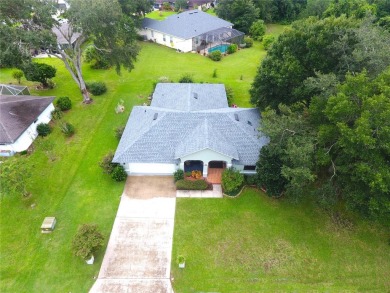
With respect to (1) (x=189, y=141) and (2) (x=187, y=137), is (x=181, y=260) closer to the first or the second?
(1) (x=189, y=141)

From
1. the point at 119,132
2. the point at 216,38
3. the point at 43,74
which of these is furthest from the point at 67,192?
the point at 216,38

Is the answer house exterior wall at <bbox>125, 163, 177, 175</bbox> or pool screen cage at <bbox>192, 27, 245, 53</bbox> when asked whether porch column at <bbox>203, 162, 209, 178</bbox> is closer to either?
house exterior wall at <bbox>125, 163, 177, 175</bbox>

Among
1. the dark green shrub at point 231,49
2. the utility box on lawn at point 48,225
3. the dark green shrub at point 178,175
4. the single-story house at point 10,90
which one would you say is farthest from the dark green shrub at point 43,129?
the dark green shrub at point 231,49

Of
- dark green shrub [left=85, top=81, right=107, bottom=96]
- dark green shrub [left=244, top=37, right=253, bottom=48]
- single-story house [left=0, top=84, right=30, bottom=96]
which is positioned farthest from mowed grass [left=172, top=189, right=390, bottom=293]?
dark green shrub [left=244, top=37, right=253, bottom=48]

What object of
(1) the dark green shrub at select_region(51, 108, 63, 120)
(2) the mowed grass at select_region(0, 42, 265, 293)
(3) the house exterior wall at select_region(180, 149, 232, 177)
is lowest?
(2) the mowed grass at select_region(0, 42, 265, 293)

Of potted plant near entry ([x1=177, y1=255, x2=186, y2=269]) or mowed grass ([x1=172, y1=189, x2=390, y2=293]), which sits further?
potted plant near entry ([x1=177, y1=255, x2=186, y2=269])

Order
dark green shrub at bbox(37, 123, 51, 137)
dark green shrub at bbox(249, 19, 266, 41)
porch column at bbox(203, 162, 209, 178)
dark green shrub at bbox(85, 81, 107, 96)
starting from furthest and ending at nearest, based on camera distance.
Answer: dark green shrub at bbox(249, 19, 266, 41) < dark green shrub at bbox(85, 81, 107, 96) < dark green shrub at bbox(37, 123, 51, 137) < porch column at bbox(203, 162, 209, 178)

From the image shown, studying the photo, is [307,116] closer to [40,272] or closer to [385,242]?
[385,242]
